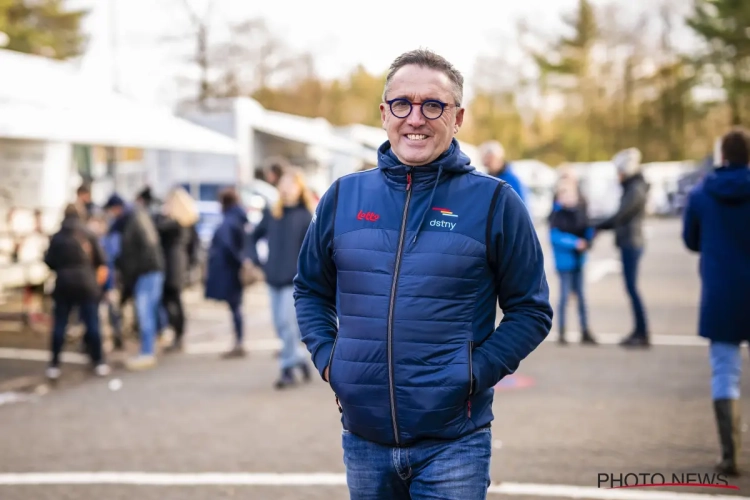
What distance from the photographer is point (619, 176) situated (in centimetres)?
1126

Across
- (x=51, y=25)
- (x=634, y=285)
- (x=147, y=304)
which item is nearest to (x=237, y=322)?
(x=147, y=304)

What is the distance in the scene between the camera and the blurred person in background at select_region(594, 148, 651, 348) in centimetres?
1088

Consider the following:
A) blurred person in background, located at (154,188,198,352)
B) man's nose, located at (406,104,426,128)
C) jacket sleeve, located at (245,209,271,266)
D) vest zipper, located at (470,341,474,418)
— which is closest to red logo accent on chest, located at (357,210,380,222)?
man's nose, located at (406,104,426,128)

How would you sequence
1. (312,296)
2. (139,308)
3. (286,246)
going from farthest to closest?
(139,308) < (286,246) < (312,296)

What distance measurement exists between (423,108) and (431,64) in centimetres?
15

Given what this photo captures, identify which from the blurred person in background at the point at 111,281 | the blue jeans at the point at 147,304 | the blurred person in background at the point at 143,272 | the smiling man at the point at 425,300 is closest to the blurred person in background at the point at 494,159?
the blurred person in background at the point at 143,272

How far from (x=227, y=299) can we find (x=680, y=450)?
20.9 ft

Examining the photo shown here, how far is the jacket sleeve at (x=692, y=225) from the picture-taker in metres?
6.05

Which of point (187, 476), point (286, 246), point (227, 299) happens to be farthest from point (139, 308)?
point (187, 476)

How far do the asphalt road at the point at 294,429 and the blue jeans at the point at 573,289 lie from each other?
1.15 ft

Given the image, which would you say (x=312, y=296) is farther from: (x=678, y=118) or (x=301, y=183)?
(x=678, y=118)

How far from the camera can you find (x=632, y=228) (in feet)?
36.2

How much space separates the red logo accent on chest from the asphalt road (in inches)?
115

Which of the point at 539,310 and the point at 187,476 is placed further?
the point at 187,476
